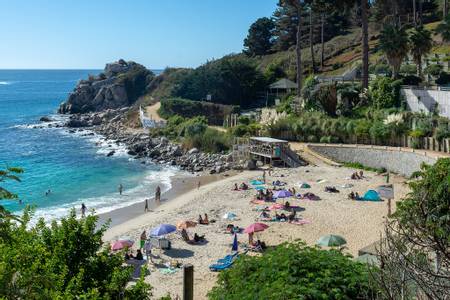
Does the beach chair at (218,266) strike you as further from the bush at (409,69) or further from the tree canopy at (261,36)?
the tree canopy at (261,36)

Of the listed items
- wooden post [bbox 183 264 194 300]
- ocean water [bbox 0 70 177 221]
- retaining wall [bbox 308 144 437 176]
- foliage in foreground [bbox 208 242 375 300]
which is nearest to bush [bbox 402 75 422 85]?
retaining wall [bbox 308 144 437 176]

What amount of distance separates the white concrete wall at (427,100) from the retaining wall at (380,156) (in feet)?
16.6

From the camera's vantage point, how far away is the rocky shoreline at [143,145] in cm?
4416

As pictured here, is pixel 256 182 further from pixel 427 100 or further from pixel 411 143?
pixel 427 100

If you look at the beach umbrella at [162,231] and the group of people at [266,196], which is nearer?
the beach umbrella at [162,231]

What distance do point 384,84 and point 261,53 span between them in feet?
160

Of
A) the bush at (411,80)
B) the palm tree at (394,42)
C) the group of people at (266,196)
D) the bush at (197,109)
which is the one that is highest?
the palm tree at (394,42)

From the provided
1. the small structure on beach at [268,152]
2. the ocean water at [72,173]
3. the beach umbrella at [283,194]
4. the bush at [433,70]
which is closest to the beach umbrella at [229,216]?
the beach umbrella at [283,194]

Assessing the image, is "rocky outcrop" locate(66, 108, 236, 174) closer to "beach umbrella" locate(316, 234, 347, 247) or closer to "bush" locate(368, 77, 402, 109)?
"bush" locate(368, 77, 402, 109)

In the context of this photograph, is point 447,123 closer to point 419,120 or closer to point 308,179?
point 419,120

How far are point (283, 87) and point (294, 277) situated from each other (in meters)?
47.6

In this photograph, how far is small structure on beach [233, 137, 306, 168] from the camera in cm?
3966

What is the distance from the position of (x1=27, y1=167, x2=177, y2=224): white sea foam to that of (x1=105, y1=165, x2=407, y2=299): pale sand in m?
3.30

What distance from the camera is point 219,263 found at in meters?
20.5
